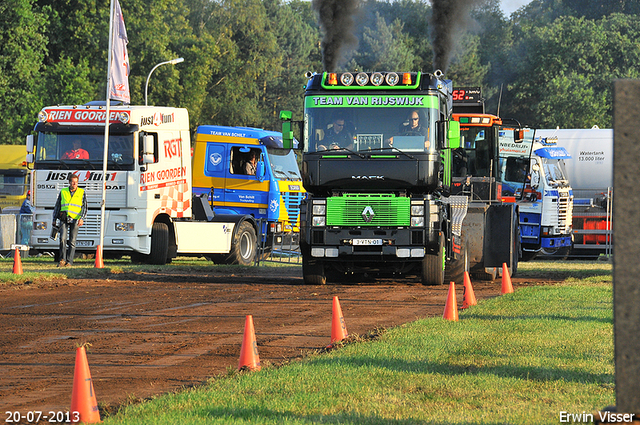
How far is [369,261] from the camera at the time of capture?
16875 mm

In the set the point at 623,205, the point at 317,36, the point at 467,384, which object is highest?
the point at 317,36

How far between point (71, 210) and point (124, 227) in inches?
70.6

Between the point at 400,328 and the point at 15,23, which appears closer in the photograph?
the point at 400,328

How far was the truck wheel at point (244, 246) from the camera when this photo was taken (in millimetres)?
23828

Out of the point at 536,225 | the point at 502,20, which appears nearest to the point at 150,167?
the point at 536,225

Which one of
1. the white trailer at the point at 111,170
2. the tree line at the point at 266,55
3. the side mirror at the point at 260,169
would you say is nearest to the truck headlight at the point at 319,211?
the white trailer at the point at 111,170

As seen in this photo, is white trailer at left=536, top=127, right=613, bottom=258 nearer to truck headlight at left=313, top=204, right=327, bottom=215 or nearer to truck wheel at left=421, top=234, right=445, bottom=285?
truck wheel at left=421, top=234, right=445, bottom=285

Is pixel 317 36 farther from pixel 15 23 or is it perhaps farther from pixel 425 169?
pixel 425 169

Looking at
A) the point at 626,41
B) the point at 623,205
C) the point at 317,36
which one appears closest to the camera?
the point at 623,205

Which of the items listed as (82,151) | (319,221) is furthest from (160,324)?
(82,151)

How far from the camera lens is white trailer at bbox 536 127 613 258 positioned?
1168 inches

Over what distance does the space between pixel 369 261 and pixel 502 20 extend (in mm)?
76155

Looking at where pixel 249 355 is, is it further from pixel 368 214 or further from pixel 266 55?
pixel 266 55

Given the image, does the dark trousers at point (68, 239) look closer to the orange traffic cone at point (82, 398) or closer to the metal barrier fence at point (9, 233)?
the metal barrier fence at point (9, 233)
